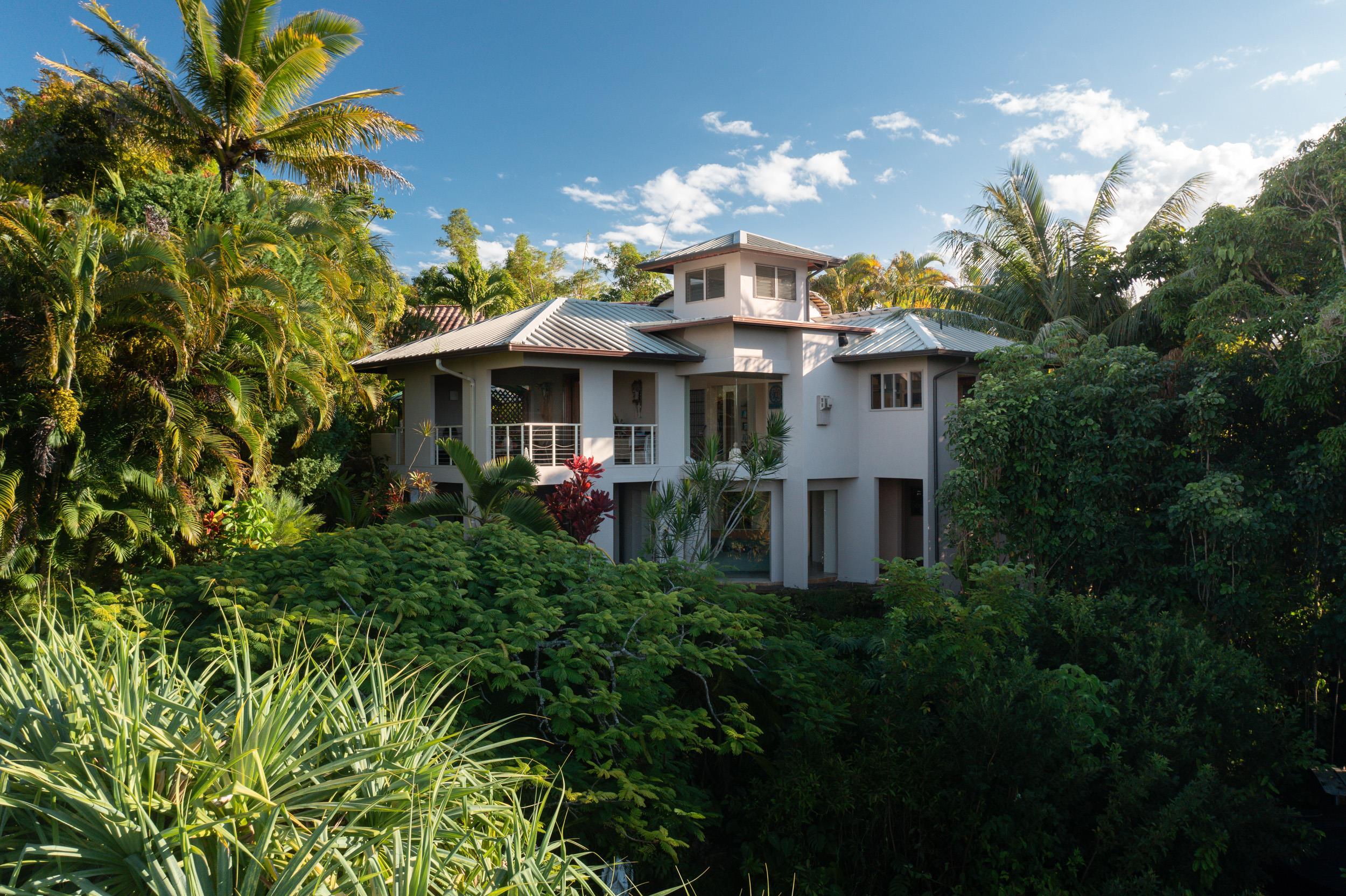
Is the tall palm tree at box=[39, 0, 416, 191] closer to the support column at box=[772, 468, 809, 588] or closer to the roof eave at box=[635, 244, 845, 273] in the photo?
the roof eave at box=[635, 244, 845, 273]

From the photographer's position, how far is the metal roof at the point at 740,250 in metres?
19.5

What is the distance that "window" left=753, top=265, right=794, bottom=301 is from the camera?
20078 mm

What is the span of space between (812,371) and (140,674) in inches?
713

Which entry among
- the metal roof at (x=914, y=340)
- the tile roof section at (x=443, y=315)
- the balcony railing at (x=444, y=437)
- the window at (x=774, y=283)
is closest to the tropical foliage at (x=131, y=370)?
the balcony railing at (x=444, y=437)

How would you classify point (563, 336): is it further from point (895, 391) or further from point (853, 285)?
point (853, 285)

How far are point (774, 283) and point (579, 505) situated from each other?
28.0 ft

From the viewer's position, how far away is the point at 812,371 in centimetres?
2048

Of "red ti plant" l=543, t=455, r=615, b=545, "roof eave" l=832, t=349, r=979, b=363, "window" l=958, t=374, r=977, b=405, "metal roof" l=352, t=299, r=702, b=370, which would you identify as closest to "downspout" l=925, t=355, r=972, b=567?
"roof eave" l=832, t=349, r=979, b=363

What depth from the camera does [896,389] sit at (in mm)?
20531

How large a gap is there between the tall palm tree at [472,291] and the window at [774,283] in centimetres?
1110

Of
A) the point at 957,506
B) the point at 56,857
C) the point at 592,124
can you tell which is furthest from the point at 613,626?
the point at 592,124

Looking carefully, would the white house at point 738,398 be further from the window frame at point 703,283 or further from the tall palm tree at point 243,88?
the tall palm tree at point 243,88

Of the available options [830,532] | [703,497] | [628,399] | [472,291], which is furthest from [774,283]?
[472,291]

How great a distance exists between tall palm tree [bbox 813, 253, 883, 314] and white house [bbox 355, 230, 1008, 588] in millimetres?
18118
